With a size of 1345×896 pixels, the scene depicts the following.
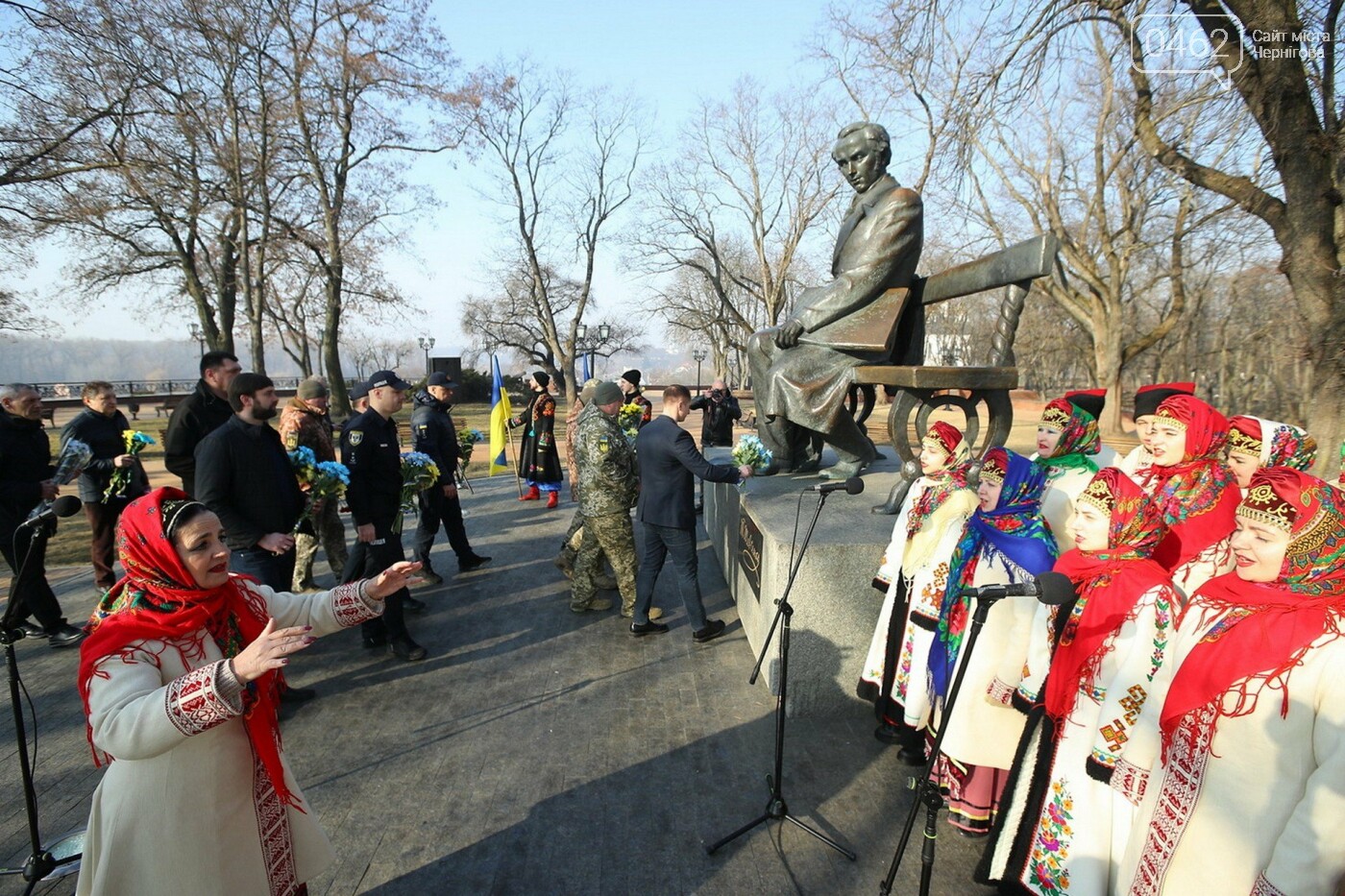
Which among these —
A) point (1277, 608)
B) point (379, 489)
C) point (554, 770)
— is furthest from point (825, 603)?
point (379, 489)

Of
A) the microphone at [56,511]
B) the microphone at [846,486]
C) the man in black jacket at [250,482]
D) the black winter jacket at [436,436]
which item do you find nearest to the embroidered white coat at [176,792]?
the microphone at [56,511]

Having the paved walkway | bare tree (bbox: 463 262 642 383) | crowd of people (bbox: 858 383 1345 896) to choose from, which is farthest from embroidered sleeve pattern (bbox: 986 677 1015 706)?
bare tree (bbox: 463 262 642 383)

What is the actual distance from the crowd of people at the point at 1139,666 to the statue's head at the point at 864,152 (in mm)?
2317

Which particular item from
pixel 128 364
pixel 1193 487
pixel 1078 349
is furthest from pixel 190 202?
pixel 128 364

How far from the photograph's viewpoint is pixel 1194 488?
306 centimetres

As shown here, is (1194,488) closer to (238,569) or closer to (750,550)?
(750,550)

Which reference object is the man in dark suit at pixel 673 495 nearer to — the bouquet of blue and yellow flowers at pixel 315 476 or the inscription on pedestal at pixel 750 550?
the inscription on pedestal at pixel 750 550

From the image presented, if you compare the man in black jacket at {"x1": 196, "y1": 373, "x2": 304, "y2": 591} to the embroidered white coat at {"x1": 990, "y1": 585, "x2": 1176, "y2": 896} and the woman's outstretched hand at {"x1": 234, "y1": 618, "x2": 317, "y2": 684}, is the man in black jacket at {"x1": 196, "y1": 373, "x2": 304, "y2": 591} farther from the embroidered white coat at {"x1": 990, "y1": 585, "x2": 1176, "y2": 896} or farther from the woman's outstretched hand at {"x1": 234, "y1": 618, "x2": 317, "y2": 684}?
the embroidered white coat at {"x1": 990, "y1": 585, "x2": 1176, "y2": 896}

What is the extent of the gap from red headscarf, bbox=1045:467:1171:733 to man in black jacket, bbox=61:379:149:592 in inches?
261

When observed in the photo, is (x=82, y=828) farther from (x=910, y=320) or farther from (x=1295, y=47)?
(x=1295, y=47)

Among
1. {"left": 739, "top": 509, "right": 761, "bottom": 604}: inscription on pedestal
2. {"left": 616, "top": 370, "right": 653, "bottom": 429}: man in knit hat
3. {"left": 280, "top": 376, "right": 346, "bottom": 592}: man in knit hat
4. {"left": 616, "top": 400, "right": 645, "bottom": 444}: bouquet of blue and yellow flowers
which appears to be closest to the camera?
{"left": 739, "top": 509, "right": 761, "bottom": 604}: inscription on pedestal

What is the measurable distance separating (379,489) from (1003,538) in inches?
156

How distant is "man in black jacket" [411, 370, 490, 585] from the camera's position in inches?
243

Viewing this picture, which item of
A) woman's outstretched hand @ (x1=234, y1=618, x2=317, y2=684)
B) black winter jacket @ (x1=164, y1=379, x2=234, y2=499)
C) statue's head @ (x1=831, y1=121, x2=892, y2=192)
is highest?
statue's head @ (x1=831, y1=121, x2=892, y2=192)
